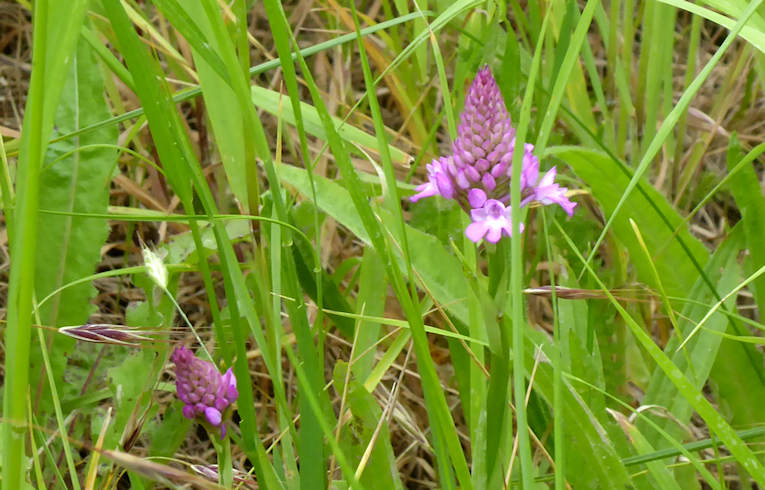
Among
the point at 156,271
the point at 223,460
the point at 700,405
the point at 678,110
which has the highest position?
the point at 678,110

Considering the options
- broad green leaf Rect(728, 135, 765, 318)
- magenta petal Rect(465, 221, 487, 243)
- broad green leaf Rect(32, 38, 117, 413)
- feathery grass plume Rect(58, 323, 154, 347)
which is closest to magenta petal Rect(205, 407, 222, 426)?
feathery grass plume Rect(58, 323, 154, 347)

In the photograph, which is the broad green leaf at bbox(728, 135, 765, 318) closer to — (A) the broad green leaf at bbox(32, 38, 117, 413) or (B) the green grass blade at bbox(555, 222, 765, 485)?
(B) the green grass blade at bbox(555, 222, 765, 485)

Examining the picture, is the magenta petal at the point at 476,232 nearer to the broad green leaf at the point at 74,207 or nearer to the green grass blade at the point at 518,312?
the green grass blade at the point at 518,312

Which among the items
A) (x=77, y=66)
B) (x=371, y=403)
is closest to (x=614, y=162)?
(x=371, y=403)

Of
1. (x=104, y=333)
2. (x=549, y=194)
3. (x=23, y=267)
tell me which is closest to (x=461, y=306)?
(x=549, y=194)

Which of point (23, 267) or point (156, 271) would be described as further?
point (156, 271)

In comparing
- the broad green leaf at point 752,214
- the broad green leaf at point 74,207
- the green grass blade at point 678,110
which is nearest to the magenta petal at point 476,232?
the green grass blade at point 678,110

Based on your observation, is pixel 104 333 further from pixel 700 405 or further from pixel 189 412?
pixel 700 405
